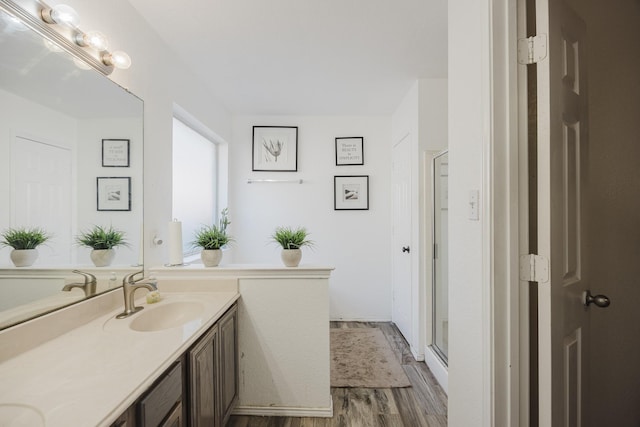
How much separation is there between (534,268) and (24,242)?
5.97 ft

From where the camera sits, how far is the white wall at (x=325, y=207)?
129 inches

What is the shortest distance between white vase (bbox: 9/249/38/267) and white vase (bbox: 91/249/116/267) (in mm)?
268

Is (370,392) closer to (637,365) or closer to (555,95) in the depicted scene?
(637,365)

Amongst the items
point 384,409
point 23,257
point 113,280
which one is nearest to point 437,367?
point 384,409

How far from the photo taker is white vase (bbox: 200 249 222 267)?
1709 mm

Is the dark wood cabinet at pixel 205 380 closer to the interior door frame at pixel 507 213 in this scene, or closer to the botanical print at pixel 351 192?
the interior door frame at pixel 507 213

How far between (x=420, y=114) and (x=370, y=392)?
7.42 ft

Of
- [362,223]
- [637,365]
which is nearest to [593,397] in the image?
[637,365]

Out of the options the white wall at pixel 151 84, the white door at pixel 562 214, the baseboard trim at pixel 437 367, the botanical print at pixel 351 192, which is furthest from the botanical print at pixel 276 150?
the white door at pixel 562 214

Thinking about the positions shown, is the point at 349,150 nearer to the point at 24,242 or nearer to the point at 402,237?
the point at 402,237

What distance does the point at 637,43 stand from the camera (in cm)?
133

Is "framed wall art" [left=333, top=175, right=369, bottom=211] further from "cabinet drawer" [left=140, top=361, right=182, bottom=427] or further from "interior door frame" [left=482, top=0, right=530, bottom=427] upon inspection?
"cabinet drawer" [left=140, top=361, right=182, bottom=427]

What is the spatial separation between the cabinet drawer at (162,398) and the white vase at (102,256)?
27.5 inches

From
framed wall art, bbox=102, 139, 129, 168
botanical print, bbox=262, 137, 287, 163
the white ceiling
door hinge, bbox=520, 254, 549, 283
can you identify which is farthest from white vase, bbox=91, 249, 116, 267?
botanical print, bbox=262, 137, 287, 163
